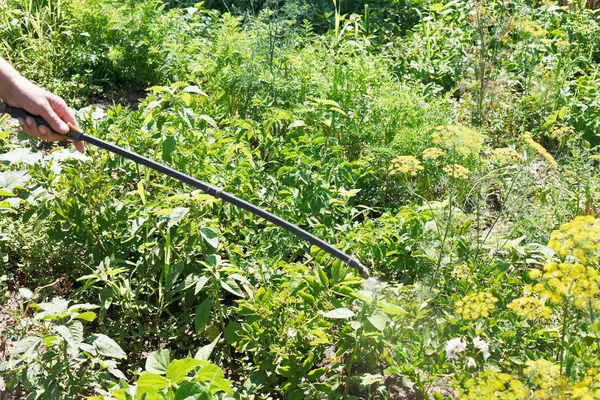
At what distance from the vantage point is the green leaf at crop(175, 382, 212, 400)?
7.43 feet

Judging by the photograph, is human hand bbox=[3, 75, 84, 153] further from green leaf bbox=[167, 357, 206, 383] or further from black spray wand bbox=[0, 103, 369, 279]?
green leaf bbox=[167, 357, 206, 383]

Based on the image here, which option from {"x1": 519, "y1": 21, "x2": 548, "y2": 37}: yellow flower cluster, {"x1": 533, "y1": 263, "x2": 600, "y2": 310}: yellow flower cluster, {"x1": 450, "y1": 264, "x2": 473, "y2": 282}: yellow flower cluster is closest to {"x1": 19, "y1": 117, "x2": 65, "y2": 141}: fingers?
{"x1": 450, "y1": 264, "x2": 473, "y2": 282}: yellow flower cluster

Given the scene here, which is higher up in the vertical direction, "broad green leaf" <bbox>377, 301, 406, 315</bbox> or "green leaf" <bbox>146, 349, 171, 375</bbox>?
"broad green leaf" <bbox>377, 301, 406, 315</bbox>

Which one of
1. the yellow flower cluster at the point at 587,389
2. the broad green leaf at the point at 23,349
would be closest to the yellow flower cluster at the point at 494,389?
the yellow flower cluster at the point at 587,389

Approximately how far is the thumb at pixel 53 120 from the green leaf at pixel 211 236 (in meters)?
0.70

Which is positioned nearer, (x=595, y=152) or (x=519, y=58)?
(x=595, y=152)

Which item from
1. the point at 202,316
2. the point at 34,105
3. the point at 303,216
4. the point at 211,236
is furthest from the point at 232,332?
the point at 34,105

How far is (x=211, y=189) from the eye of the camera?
106 inches

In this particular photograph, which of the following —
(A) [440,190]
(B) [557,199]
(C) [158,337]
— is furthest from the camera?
(A) [440,190]

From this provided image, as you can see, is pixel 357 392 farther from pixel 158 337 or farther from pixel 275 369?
pixel 158 337

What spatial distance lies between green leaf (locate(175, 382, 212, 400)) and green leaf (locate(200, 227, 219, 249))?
2.63 ft

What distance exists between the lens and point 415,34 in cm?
557

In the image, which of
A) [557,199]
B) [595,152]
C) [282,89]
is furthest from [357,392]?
[595,152]

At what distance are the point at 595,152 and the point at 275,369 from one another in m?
2.63
